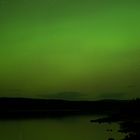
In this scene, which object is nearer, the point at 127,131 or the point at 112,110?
the point at 127,131

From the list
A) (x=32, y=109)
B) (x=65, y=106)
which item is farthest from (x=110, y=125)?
(x=32, y=109)

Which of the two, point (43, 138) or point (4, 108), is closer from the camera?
point (43, 138)

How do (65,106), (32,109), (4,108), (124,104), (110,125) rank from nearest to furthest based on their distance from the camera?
(110,125), (124,104), (4,108), (65,106), (32,109)

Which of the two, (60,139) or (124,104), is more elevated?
(124,104)

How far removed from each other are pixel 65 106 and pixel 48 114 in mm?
1395

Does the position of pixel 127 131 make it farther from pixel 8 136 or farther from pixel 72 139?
pixel 8 136

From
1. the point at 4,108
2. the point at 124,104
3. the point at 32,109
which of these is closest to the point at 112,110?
the point at 124,104

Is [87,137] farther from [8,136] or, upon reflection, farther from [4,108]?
[4,108]


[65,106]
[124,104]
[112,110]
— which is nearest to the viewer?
[124,104]

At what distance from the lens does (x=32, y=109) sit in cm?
3148

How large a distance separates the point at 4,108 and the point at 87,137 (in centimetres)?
1264

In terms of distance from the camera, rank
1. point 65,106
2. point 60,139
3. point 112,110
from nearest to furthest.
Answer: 1. point 60,139
2. point 112,110
3. point 65,106

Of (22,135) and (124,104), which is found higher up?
(124,104)

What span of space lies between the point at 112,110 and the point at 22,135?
746 cm
